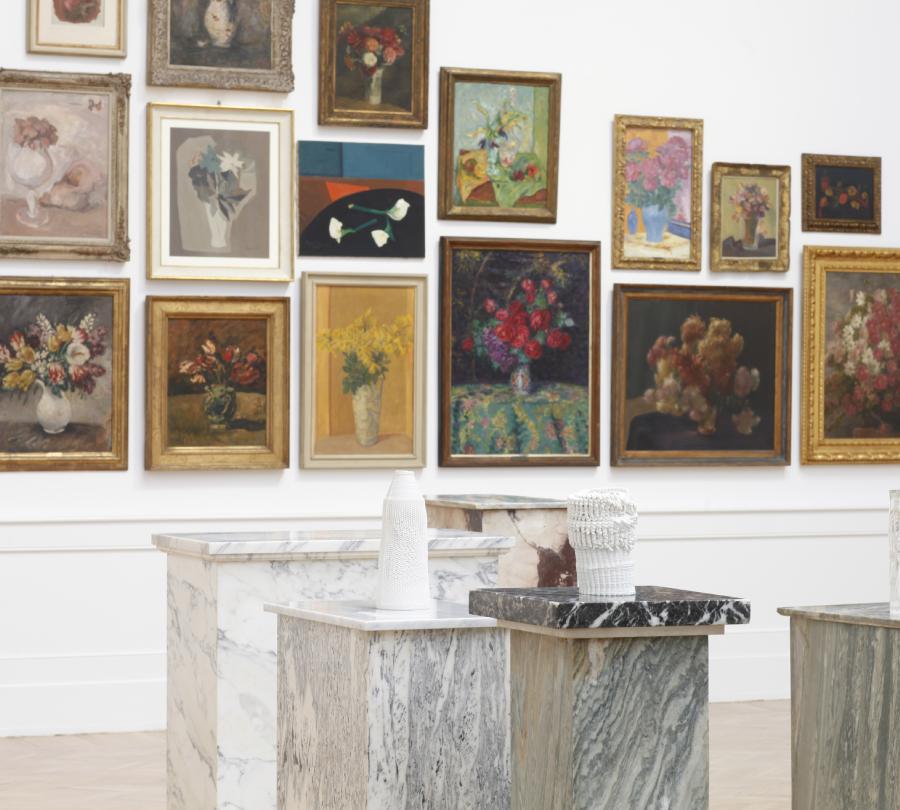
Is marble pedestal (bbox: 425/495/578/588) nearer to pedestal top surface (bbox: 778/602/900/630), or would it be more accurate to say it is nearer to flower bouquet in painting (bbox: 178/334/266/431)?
flower bouquet in painting (bbox: 178/334/266/431)

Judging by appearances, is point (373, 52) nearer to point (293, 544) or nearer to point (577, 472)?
point (577, 472)

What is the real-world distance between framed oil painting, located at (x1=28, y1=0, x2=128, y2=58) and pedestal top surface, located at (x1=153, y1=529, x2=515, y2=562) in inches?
185

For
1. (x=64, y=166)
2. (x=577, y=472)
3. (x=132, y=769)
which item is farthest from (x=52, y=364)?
(x=577, y=472)

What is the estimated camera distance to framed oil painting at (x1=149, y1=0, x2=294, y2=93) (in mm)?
10781

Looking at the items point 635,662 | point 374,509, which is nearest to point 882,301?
point 374,509

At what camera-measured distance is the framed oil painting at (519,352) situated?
11406mm

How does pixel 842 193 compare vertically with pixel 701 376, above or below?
above

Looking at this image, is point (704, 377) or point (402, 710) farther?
point (704, 377)

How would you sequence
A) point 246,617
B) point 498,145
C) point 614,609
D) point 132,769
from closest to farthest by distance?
1. point 614,609
2. point 246,617
3. point 132,769
4. point 498,145

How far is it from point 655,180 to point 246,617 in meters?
6.21

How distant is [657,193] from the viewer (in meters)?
11.8

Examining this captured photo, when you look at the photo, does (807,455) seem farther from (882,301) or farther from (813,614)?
(813,614)

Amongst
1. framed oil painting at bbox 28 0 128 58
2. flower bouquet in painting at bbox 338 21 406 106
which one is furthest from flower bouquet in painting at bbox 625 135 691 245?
framed oil painting at bbox 28 0 128 58

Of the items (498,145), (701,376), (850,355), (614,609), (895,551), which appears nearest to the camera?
(614,609)
